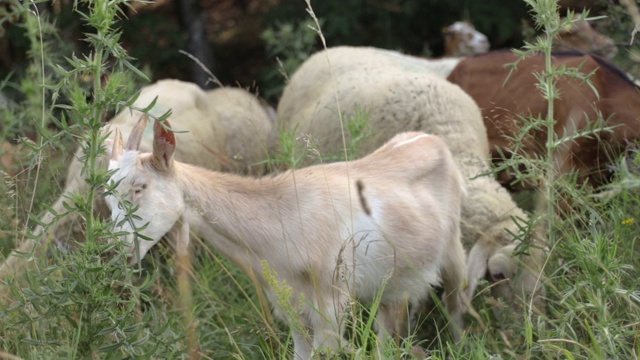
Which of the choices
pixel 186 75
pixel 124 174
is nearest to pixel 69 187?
pixel 124 174

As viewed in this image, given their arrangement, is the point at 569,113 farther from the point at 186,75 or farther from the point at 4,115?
the point at 186,75

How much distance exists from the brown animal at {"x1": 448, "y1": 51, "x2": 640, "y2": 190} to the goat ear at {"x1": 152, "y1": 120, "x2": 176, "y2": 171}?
5.80 ft

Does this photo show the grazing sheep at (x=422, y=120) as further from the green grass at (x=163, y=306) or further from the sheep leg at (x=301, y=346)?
the sheep leg at (x=301, y=346)

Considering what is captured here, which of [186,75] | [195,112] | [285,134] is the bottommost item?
[186,75]

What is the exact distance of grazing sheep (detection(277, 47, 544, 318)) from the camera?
4.46 m

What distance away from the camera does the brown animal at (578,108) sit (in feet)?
16.6

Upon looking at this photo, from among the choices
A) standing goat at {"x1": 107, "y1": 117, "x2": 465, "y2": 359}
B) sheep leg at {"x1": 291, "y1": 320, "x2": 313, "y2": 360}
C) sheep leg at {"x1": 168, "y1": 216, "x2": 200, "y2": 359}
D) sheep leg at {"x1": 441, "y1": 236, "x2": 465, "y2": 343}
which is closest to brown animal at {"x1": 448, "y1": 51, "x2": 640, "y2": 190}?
sheep leg at {"x1": 441, "y1": 236, "x2": 465, "y2": 343}

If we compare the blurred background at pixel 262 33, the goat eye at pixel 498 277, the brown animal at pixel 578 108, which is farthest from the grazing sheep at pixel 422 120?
the blurred background at pixel 262 33

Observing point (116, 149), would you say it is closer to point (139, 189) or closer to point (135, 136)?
point (135, 136)

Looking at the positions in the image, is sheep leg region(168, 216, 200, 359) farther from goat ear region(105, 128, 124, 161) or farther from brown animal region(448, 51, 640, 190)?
brown animal region(448, 51, 640, 190)

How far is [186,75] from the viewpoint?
956 cm

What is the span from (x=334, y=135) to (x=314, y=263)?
Result: 6.26 ft

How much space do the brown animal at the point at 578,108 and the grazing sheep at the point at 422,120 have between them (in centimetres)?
17

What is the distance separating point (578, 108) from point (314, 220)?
209cm
